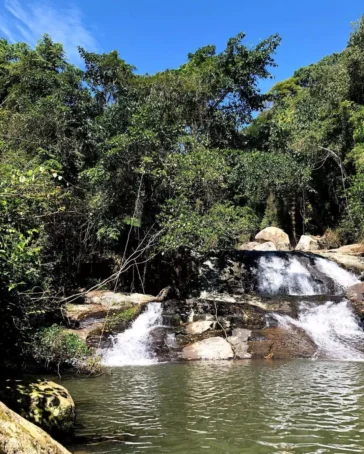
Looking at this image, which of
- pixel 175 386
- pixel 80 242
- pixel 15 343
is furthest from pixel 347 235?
pixel 15 343

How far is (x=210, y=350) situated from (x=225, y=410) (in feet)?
18.5

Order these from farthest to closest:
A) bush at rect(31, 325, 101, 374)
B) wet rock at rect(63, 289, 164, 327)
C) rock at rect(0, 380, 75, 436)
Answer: wet rock at rect(63, 289, 164, 327)
bush at rect(31, 325, 101, 374)
rock at rect(0, 380, 75, 436)

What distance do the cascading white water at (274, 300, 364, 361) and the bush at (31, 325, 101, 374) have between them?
6464 millimetres

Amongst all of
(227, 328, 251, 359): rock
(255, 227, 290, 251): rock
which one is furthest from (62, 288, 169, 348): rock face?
(255, 227, 290, 251): rock

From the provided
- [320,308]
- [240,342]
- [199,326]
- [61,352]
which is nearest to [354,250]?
[320,308]

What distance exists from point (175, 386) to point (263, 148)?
945 inches

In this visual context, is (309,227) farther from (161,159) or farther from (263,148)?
(161,159)

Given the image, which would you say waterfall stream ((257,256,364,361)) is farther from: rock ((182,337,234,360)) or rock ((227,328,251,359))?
rock ((182,337,234,360))

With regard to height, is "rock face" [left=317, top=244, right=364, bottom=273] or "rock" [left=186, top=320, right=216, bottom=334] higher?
"rock face" [left=317, top=244, right=364, bottom=273]

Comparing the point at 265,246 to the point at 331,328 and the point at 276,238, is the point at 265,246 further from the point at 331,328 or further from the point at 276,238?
the point at 331,328

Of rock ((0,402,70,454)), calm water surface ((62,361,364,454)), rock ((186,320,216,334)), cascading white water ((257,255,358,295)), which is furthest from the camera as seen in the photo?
cascading white water ((257,255,358,295))

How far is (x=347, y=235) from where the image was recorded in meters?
27.5

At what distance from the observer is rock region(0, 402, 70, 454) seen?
3457mm

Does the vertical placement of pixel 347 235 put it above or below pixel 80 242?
above
